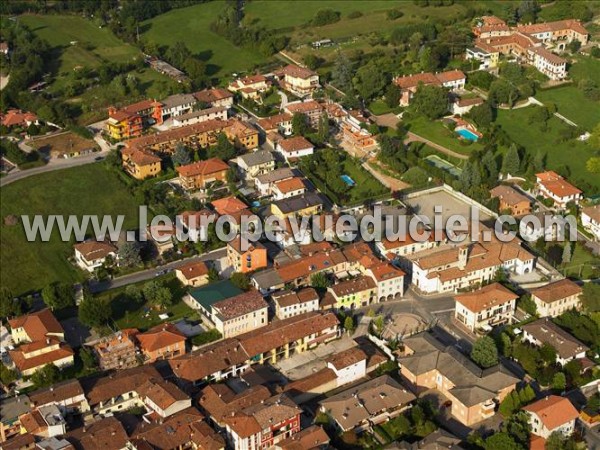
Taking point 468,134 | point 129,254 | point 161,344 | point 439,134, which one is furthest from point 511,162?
point 161,344

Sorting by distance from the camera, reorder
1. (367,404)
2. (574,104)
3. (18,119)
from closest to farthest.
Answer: (367,404)
(574,104)
(18,119)

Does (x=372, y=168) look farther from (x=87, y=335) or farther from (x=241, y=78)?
(x=87, y=335)

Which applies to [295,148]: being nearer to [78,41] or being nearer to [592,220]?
[592,220]

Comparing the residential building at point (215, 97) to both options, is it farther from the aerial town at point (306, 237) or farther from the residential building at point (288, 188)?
the residential building at point (288, 188)

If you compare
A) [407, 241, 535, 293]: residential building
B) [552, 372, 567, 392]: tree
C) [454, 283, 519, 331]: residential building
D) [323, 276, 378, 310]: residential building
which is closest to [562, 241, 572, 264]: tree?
[407, 241, 535, 293]: residential building

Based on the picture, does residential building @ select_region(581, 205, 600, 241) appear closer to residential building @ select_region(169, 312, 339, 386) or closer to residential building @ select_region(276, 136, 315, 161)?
residential building @ select_region(169, 312, 339, 386)
